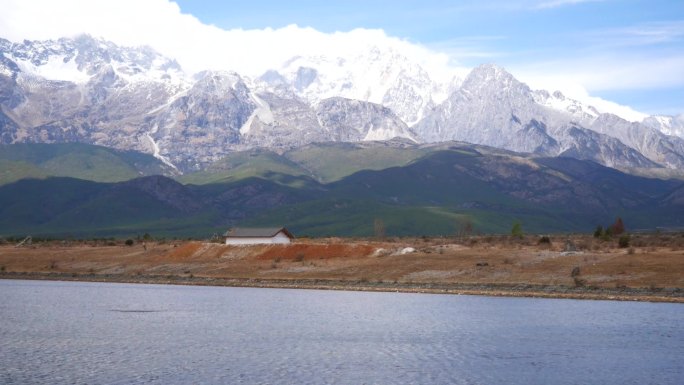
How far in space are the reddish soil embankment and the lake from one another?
12.0 meters

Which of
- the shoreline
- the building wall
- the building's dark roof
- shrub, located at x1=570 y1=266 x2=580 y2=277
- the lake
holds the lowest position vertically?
the lake

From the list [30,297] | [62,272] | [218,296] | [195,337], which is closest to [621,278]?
[218,296]

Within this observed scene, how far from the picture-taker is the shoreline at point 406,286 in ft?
326

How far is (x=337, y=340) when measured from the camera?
68.2 metres

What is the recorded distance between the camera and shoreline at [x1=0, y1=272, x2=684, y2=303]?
326ft

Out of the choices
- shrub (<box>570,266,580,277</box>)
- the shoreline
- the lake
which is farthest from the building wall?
shrub (<box>570,266,580,277</box>)

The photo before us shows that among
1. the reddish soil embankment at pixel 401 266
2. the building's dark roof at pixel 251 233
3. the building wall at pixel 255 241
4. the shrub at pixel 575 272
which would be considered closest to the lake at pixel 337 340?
the reddish soil embankment at pixel 401 266

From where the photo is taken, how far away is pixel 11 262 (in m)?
165

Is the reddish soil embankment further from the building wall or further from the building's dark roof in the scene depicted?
the building's dark roof

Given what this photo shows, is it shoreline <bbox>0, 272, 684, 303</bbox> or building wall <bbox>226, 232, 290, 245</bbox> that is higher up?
building wall <bbox>226, 232, 290, 245</bbox>

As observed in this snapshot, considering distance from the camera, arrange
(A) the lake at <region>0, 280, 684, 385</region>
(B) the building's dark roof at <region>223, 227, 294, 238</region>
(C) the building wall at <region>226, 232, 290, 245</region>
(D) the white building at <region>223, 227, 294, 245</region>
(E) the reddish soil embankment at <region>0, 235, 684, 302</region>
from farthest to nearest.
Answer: (B) the building's dark roof at <region>223, 227, 294, 238</region> < (D) the white building at <region>223, 227, 294, 245</region> < (C) the building wall at <region>226, 232, 290, 245</region> < (E) the reddish soil embankment at <region>0, 235, 684, 302</region> < (A) the lake at <region>0, 280, 684, 385</region>

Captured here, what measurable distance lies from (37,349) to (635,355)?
134ft

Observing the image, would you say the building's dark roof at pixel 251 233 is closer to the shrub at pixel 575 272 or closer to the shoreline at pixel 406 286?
the shoreline at pixel 406 286

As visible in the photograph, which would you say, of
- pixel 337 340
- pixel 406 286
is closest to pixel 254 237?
pixel 406 286
